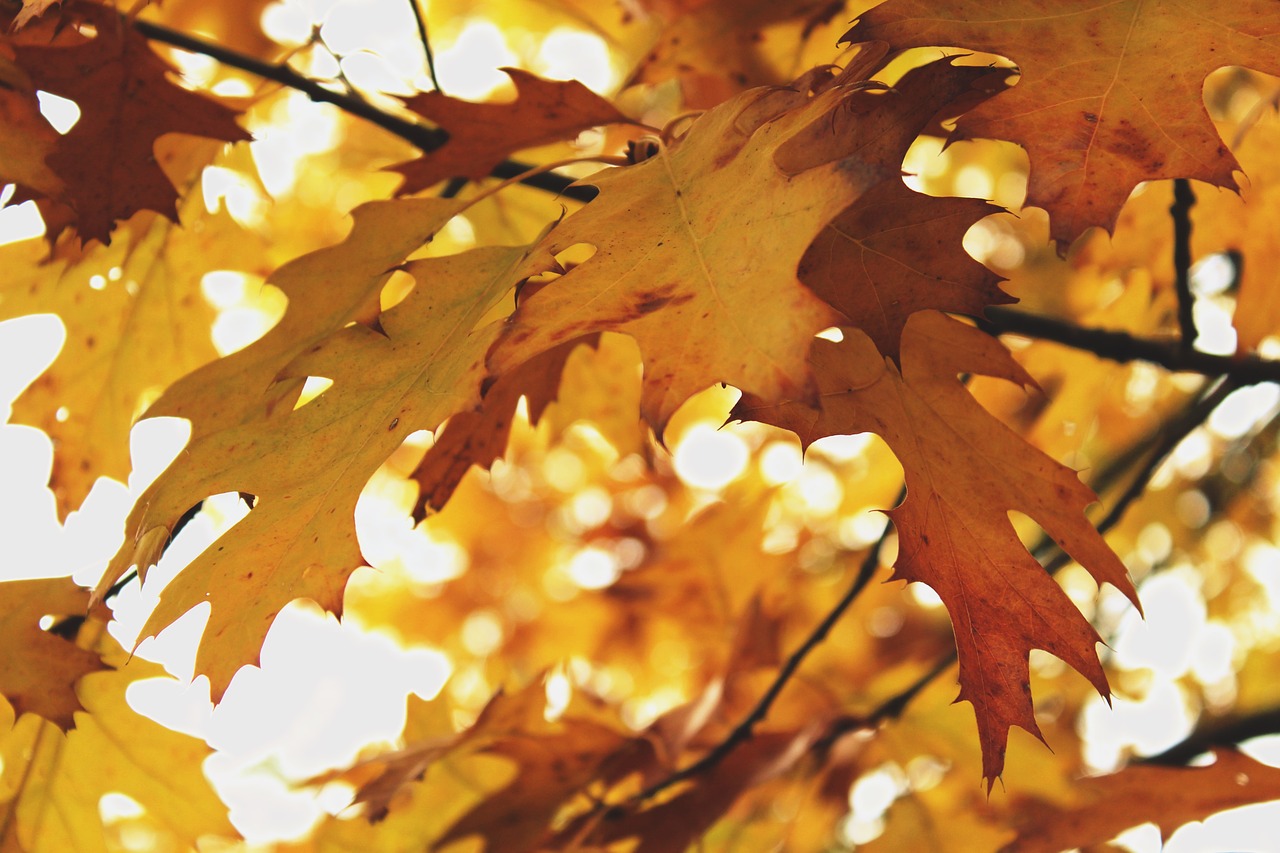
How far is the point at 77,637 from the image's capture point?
43.4 inches

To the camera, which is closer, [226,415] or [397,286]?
[226,415]

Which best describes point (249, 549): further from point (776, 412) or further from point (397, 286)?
point (397, 286)

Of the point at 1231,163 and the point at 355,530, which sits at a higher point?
the point at 355,530

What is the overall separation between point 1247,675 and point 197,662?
251 centimetres

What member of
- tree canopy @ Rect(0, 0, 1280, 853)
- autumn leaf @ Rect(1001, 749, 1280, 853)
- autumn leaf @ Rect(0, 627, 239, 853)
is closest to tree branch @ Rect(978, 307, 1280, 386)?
tree canopy @ Rect(0, 0, 1280, 853)

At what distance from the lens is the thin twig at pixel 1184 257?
110cm

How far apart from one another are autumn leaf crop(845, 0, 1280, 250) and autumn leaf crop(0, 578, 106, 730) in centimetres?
86

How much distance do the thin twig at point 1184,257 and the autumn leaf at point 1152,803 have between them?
1.58 ft

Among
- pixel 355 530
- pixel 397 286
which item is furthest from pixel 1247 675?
pixel 355 530

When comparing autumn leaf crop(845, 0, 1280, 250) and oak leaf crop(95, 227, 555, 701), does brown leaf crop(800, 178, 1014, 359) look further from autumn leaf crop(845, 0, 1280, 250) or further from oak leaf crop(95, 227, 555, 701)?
oak leaf crop(95, 227, 555, 701)

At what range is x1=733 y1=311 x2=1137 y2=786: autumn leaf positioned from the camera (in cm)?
82

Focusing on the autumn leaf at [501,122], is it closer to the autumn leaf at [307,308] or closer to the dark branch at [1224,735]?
the autumn leaf at [307,308]

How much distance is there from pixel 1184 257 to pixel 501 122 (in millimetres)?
739

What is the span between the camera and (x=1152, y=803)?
1204 mm
